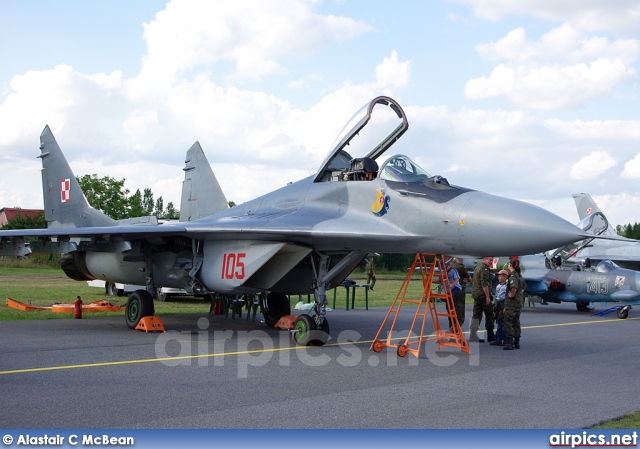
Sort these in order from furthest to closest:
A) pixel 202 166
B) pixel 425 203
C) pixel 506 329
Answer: pixel 202 166
pixel 506 329
pixel 425 203

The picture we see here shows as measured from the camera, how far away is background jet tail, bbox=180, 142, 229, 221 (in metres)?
16.3

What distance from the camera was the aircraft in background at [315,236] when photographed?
812cm

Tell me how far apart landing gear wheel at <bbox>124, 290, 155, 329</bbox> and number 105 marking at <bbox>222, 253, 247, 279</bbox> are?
2168 millimetres

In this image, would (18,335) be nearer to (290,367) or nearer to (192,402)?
(290,367)

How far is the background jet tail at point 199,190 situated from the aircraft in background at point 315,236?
324 cm

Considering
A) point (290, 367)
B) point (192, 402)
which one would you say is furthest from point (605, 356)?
point (192, 402)

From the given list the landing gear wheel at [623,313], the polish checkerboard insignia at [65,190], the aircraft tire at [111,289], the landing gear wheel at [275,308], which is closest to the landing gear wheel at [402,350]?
the landing gear wheel at [275,308]

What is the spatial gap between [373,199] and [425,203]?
3.28 ft

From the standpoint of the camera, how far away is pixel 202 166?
54.1 feet

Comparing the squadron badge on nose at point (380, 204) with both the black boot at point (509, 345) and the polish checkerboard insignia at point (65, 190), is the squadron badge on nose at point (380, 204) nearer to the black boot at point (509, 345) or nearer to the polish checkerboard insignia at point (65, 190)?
the black boot at point (509, 345)

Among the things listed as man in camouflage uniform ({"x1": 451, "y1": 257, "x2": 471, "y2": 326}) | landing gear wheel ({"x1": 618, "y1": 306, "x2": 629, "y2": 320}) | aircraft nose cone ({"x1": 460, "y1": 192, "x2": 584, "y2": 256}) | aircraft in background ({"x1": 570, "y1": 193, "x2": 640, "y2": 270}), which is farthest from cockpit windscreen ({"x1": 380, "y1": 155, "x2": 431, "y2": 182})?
aircraft in background ({"x1": 570, "y1": 193, "x2": 640, "y2": 270})

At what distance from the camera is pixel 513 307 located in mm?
10641

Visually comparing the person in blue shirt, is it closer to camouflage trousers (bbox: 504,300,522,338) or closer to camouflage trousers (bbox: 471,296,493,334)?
camouflage trousers (bbox: 471,296,493,334)

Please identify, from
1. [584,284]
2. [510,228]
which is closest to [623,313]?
[584,284]
